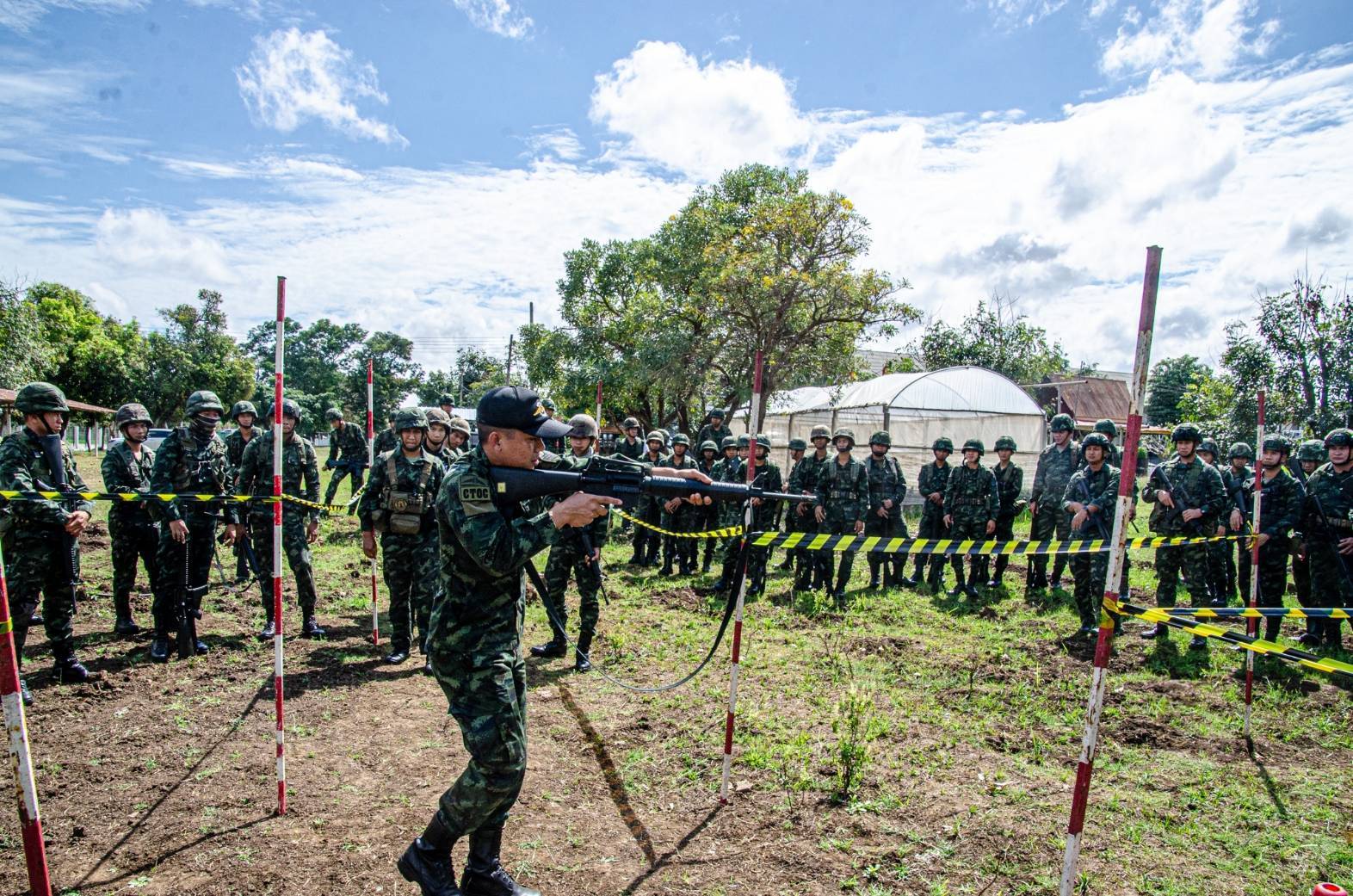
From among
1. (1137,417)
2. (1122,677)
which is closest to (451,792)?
(1137,417)

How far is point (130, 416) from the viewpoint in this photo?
7.25 m

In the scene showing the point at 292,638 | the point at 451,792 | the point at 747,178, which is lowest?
the point at 292,638

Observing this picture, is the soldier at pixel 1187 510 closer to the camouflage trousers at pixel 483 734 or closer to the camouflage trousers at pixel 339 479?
the camouflage trousers at pixel 483 734

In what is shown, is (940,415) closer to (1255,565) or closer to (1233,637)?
(1255,565)

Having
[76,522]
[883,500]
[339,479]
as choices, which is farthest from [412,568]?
[339,479]

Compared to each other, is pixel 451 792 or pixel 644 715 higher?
pixel 451 792

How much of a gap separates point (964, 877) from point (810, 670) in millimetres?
3231

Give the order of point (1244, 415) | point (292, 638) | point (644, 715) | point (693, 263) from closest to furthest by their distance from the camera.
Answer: point (644, 715) < point (292, 638) < point (1244, 415) < point (693, 263)

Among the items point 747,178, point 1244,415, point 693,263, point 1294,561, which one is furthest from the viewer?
point 747,178

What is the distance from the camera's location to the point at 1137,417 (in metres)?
3.01

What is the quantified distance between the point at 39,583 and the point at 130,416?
1.88 metres

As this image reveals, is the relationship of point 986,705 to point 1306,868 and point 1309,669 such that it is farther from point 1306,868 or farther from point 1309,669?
point 1309,669

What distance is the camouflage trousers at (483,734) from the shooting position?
3.27 meters

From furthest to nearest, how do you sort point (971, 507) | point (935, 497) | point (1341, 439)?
point (935, 497) < point (971, 507) < point (1341, 439)
